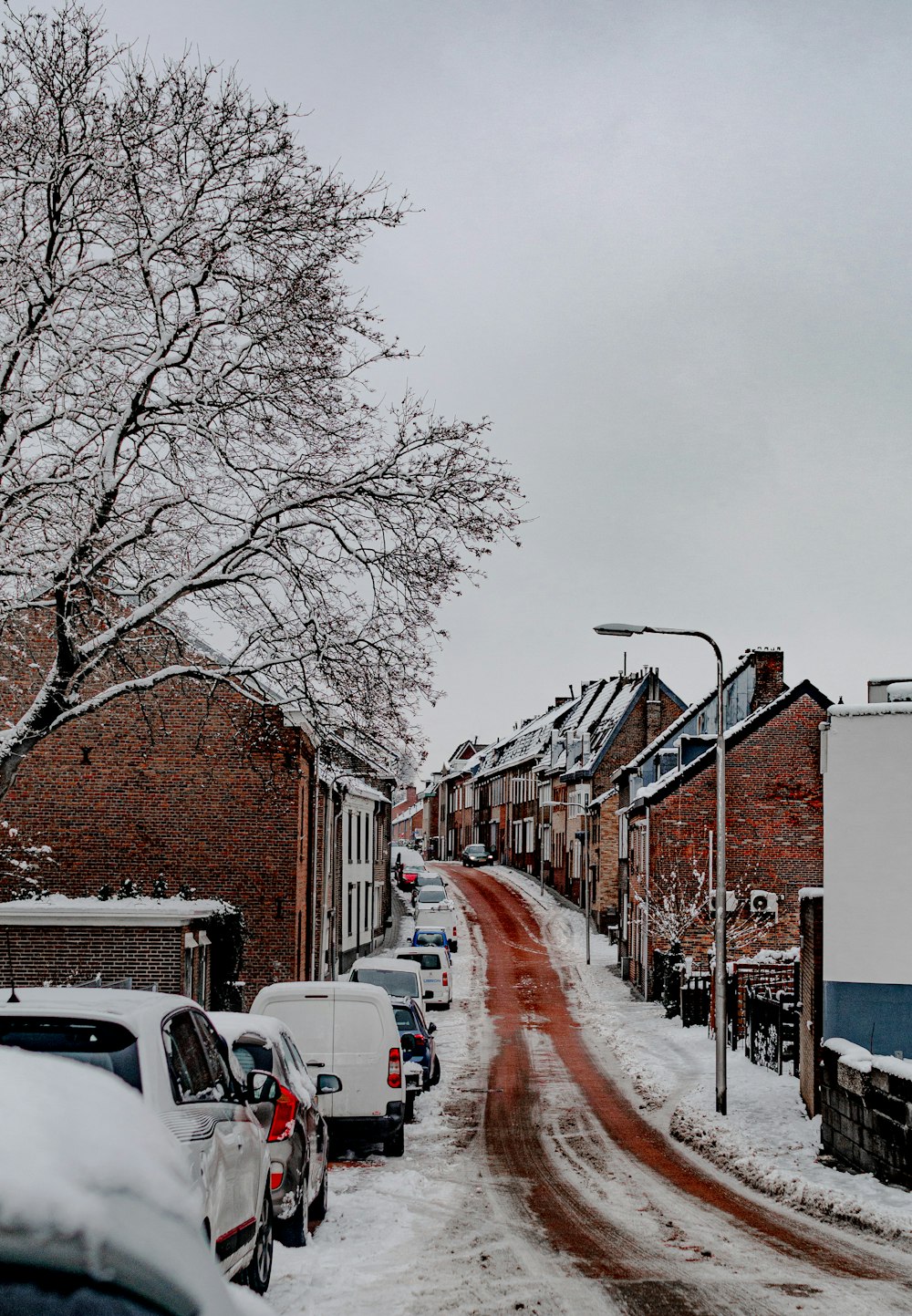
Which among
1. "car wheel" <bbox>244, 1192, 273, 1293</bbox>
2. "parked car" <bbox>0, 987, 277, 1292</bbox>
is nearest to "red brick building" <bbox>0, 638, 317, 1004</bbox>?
"car wheel" <bbox>244, 1192, 273, 1293</bbox>

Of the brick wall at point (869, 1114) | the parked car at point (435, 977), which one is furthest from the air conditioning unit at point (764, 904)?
the brick wall at point (869, 1114)

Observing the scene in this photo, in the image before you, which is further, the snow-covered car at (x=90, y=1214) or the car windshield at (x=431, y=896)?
the car windshield at (x=431, y=896)

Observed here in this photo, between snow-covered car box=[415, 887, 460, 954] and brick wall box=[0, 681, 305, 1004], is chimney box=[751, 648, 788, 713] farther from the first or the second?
brick wall box=[0, 681, 305, 1004]

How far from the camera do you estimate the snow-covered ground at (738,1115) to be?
12789mm

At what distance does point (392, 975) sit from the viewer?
24188 millimetres

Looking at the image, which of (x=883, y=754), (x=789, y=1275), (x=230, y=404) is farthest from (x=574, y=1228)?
(x=230, y=404)

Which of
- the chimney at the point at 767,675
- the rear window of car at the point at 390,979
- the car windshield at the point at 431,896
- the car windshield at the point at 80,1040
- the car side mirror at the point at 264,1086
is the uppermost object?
the chimney at the point at 767,675

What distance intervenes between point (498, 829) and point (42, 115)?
8686 cm

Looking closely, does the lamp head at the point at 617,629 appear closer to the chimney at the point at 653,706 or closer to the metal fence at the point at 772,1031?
the metal fence at the point at 772,1031

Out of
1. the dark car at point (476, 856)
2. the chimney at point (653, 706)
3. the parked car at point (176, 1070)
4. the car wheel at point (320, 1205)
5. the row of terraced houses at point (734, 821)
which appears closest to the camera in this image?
the parked car at point (176, 1070)

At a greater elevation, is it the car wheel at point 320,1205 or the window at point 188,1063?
the window at point 188,1063

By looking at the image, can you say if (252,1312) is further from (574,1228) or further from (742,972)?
(742,972)

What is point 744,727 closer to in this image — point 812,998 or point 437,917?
point 437,917

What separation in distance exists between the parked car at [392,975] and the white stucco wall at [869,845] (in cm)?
961
